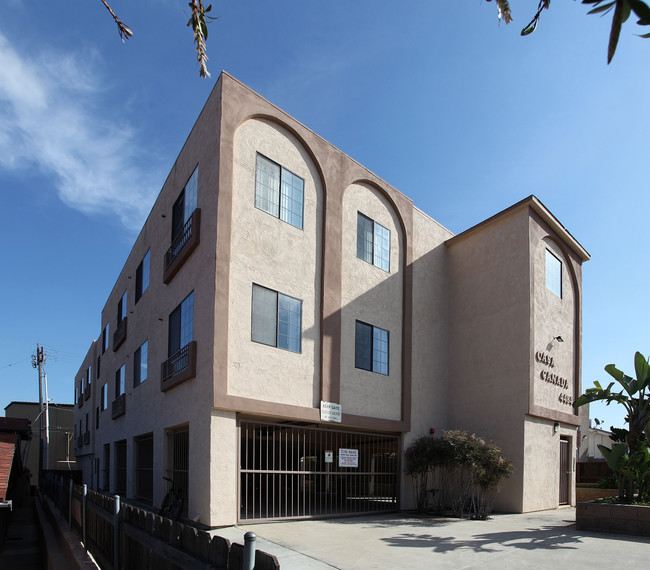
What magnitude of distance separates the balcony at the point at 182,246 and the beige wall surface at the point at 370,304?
4.20 meters

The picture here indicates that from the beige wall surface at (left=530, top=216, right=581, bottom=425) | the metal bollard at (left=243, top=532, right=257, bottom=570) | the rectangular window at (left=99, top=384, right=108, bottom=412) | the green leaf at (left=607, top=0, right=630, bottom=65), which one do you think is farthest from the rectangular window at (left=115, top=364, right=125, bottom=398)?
the green leaf at (left=607, top=0, right=630, bottom=65)

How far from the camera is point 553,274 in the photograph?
1895 cm

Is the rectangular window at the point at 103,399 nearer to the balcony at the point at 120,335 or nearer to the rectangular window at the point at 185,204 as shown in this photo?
the balcony at the point at 120,335

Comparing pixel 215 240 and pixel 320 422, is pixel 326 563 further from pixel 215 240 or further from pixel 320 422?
pixel 215 240

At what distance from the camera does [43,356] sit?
54.9m

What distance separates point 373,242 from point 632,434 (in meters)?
8.39

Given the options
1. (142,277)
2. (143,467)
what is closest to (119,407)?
(143,467)

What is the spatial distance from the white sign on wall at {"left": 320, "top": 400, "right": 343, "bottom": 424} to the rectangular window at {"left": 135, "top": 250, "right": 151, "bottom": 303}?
957cm

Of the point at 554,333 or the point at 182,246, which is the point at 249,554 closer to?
the point at 182,246

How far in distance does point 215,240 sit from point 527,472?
436 inches

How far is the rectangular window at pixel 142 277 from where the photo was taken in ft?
67.7

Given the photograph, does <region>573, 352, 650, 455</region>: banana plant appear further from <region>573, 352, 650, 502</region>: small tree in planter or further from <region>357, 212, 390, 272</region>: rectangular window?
<region>357, 212, 390, 272</region>: rectangular window

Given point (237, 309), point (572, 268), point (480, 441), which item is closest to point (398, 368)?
point (480, 441)

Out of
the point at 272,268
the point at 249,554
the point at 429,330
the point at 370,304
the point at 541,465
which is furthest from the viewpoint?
the point at 429,330
